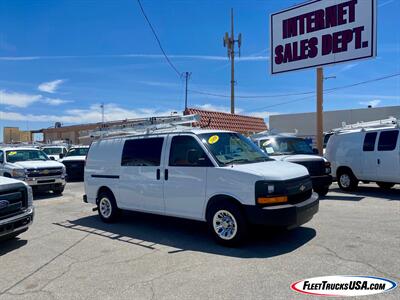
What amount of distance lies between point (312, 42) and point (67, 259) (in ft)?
44.3

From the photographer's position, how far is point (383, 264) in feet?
16.3

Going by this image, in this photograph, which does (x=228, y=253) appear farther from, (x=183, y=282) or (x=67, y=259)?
(x=67, y=259)

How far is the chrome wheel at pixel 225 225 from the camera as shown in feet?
19.3

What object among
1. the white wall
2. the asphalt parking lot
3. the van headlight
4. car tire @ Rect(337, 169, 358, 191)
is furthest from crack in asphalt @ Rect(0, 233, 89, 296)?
the white wall

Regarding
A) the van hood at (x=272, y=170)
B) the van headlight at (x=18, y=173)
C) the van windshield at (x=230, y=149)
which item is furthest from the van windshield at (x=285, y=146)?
the van headlight at (x=18, y=173)

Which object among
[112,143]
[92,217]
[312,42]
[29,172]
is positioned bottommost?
[92,217]

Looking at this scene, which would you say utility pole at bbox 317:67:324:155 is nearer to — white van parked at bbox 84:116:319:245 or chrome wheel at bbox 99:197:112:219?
white van parked at bbox 84:116:319:245

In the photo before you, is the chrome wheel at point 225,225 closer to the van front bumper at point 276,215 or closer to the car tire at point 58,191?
the van front bumper at point 276,215

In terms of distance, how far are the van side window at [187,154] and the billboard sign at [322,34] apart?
1060 cm

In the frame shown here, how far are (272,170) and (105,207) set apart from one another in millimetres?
4287

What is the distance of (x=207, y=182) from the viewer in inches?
244

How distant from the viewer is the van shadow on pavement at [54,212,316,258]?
5.80 meters

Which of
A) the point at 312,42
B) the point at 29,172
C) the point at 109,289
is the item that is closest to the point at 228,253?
the point at 109,289

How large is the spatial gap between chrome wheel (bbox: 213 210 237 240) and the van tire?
2.97 metres
